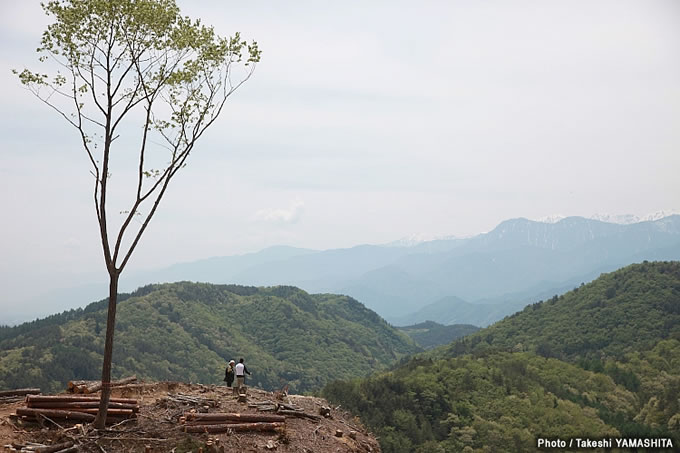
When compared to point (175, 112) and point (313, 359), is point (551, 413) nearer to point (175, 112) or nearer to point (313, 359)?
point (175, 112)

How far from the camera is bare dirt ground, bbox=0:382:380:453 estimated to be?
1490 centimetres

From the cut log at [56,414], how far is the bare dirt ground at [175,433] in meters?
0.22

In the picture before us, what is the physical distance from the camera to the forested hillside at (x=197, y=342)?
361 ft

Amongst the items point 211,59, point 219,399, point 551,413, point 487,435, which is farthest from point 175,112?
point 551,413

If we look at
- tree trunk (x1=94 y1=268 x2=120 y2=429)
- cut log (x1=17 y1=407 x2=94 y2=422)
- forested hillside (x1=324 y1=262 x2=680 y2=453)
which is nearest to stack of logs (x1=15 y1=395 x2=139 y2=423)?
cut log (x1=17 y1=407 x2=94 y2=422)

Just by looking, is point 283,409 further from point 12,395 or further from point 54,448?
point 12,395

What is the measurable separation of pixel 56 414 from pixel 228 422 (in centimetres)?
515

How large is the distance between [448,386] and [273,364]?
6913 centimetres

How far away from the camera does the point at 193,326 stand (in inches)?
5876

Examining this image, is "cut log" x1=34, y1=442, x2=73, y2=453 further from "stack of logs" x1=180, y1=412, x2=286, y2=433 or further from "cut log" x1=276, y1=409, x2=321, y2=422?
"cut log" x1=276, y1=409, x2=321, y2=422

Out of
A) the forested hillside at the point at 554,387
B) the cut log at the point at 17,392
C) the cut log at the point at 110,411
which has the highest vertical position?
the cut log at the point at 17,392

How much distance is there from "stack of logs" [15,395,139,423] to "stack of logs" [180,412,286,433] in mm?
1884

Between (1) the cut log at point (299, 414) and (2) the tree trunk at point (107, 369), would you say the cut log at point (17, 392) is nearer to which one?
(2) the tree trunk at point (107, 369)

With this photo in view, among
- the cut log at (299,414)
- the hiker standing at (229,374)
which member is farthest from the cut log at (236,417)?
the hiker standing at (229,374)
